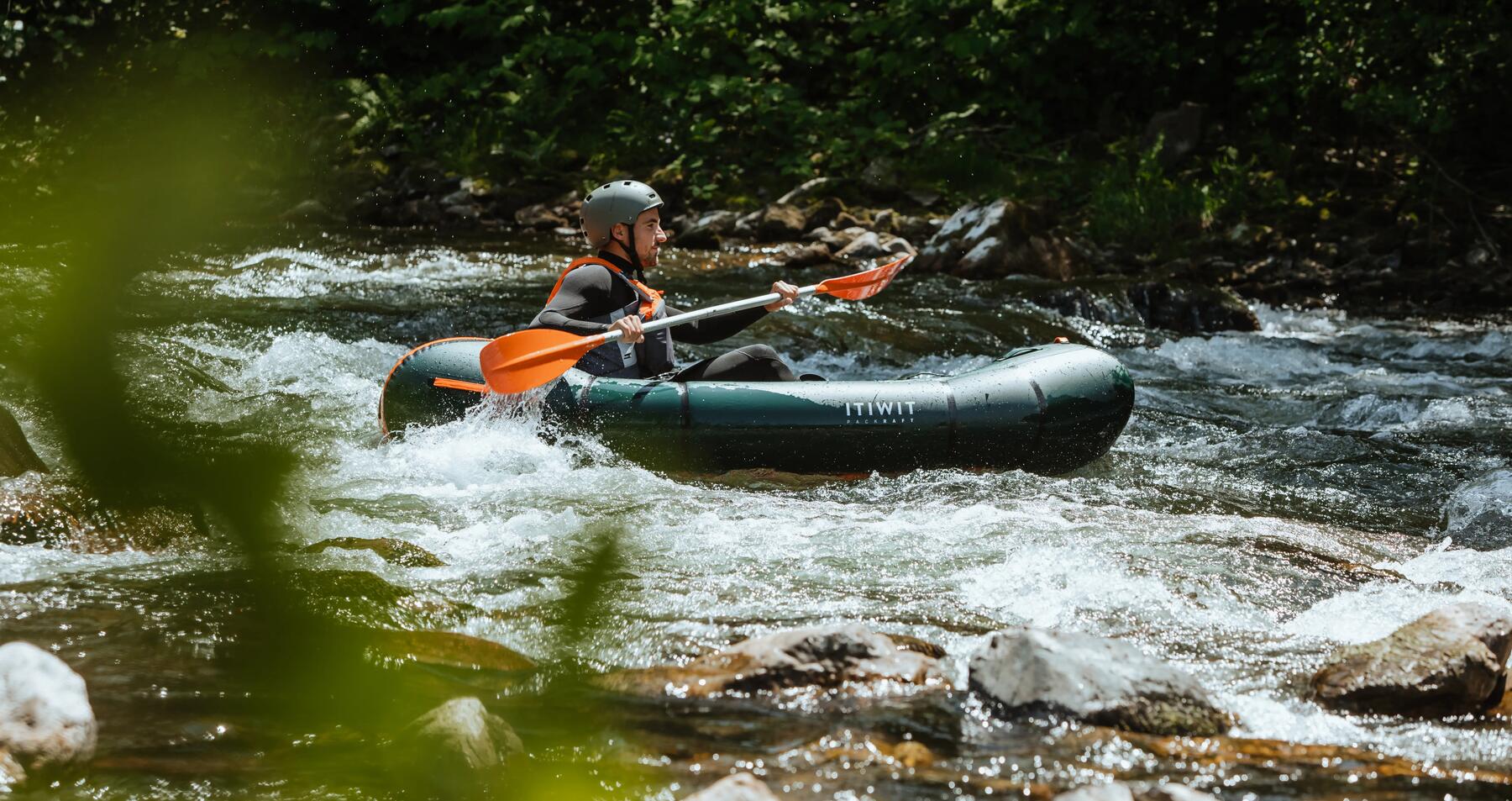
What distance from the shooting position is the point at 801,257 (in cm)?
998

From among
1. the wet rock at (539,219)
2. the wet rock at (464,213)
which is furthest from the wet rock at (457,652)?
the wet rock at (464,213)

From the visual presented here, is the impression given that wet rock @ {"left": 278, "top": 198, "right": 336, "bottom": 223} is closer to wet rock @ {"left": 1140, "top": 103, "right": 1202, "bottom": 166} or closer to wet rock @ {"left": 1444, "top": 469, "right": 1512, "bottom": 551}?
wet rock @ {"left": 1140, "top": 103, "right": 1202, "bottom": 166}

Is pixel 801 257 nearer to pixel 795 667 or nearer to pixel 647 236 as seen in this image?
pixel 647 236

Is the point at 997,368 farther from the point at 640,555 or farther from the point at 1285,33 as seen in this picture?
the point at 1285,33

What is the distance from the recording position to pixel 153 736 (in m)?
2.52

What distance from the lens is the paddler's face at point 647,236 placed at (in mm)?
5094

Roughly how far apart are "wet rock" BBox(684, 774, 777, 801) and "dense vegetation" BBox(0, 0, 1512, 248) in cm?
856

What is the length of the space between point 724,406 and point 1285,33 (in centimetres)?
856

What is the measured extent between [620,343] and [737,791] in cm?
301

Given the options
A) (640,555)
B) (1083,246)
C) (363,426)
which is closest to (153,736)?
(640,555)

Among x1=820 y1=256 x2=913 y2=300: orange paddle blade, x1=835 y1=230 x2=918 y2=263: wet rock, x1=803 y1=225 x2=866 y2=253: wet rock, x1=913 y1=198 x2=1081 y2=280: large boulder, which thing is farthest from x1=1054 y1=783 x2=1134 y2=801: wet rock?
x1=803 y1=225 x2=866 y2=253: wet rock

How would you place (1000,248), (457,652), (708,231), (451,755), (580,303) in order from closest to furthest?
(451,755) → (457,652) → (580,303) → (1000,248) → (708,231)

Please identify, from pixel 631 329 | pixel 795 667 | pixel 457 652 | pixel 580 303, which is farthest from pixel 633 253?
pixel 795 667

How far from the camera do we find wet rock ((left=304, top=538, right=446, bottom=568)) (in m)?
3.66
